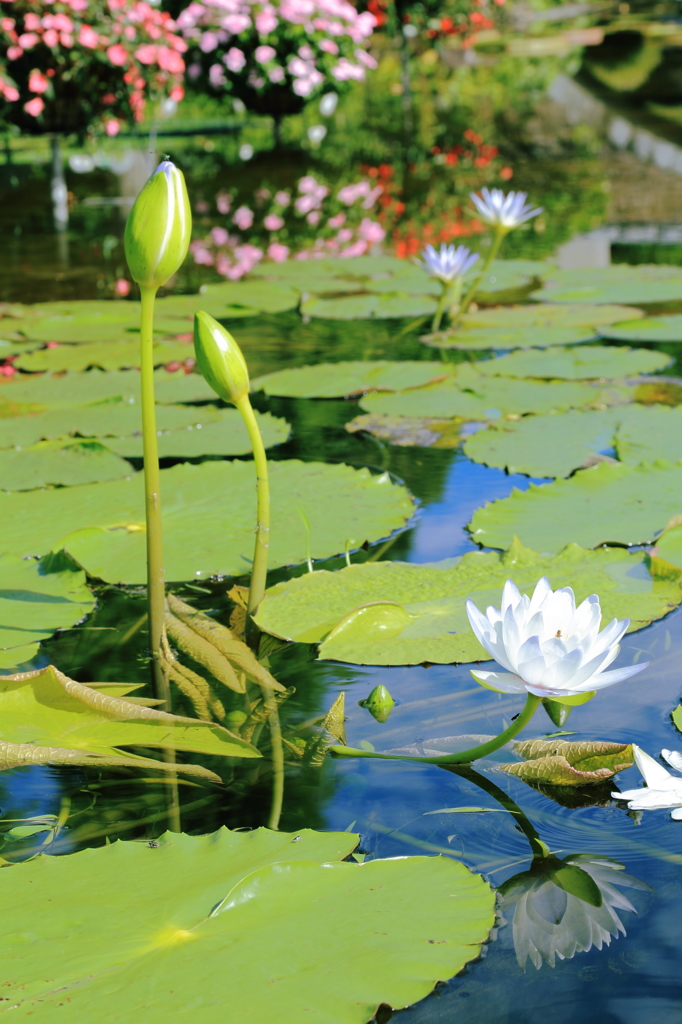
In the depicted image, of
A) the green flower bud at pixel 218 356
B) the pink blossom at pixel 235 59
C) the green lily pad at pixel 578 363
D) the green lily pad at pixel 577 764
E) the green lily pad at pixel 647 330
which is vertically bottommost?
the green lily pad at pixel 577 764

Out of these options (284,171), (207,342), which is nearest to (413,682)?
(207,342)

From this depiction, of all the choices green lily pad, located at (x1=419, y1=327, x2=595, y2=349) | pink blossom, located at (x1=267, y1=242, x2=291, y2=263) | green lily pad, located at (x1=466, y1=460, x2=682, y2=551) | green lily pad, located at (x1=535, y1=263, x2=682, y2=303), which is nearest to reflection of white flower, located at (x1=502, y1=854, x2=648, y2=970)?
green lily pad, located at (x1=466, y1=460, x2=682, y2=551)

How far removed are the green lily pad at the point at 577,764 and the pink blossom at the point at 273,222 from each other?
3.93 m

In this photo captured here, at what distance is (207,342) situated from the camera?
958 millimetres

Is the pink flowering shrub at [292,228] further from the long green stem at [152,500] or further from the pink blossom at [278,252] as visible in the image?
the long green stem at [152,500]

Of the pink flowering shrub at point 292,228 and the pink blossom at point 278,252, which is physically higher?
the pink flowering shrub at point 292,228

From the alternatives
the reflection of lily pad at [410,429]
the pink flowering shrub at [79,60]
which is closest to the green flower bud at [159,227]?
the reflection of lily pad at [410,429]

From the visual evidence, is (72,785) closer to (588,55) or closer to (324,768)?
(324,768)

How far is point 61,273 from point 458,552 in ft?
8.78

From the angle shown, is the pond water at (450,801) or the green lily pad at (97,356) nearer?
the pond water at (450,801)

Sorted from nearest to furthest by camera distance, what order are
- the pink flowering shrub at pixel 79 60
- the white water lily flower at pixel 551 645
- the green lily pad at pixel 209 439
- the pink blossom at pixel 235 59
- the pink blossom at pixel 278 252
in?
1. the white water lily flower at pixel 551 645
2. the green lily pad at pixel 209 439
3. the pink blossom at pixel 278 252
4. the pink flowering shrub at pixel 79 60
5. the pink blossom at pixel 235 59

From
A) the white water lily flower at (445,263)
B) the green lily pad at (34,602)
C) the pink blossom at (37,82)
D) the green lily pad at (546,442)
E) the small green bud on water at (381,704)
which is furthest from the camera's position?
the pink blossom at (37,82)

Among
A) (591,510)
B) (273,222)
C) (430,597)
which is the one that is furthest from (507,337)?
(273,222)

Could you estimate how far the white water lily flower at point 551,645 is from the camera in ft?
2.48
